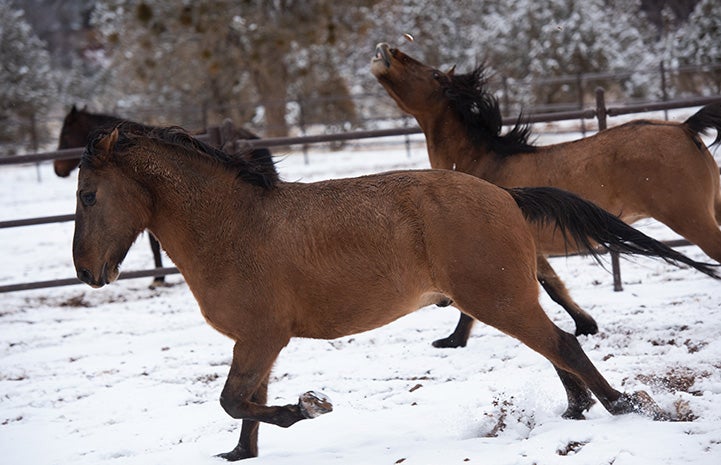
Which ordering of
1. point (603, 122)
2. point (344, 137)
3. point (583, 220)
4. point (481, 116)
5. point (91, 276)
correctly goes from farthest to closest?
point (344, 137), point (603, 122), point (481, 116), point (583, 220), point (91, 276)

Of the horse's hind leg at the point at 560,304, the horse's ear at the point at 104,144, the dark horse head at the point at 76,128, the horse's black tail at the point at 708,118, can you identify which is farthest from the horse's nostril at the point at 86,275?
the dark horse head at the point at 76,128

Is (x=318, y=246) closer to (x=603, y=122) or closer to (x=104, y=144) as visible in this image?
(x=104, y=144)

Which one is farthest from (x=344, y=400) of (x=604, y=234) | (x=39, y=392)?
(x=39, y=392)

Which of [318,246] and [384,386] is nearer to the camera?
[318,246]

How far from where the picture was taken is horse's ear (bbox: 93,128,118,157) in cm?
373

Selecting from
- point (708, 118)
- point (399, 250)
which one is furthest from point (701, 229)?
point (399, 250)

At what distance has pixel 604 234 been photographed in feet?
12.3

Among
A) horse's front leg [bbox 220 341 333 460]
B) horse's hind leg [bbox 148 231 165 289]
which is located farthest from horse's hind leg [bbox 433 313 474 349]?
horse's hind leg [bbox 148 231 165 289]

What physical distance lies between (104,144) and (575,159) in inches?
128

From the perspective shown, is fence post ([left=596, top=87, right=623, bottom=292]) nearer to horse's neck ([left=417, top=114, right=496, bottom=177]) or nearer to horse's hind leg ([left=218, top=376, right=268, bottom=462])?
horse's neck ([left=417, top=114, right=496, bottom=177])

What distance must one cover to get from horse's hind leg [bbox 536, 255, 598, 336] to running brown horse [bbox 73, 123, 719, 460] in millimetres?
1466

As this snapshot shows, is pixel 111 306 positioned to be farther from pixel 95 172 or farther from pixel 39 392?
pixel 95 172

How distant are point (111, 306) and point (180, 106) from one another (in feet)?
52.6

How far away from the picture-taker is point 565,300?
5285 millimetres
